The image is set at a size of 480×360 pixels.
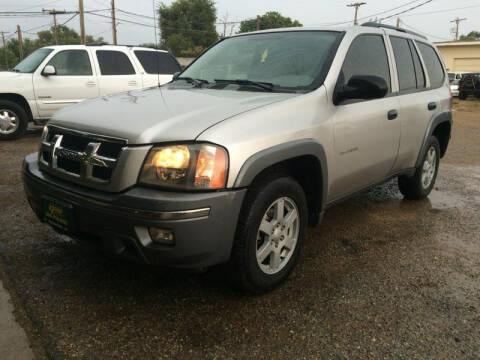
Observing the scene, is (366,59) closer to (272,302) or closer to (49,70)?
(272,302)

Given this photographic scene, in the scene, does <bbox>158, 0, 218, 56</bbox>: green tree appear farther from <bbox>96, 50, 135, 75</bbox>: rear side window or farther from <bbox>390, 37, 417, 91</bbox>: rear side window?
<bbox>390, 37, 417, 91</bbox>: rear side window

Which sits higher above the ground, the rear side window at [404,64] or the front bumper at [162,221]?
the rear side window at [404,64]

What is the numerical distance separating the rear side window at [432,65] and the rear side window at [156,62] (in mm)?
6038

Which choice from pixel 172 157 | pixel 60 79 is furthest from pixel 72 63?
pixel 172 157

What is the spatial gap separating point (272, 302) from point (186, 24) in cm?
5812

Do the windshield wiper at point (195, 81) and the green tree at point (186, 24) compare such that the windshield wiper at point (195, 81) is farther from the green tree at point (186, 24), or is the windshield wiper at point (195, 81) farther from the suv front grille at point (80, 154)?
the green tree at point (186, 24)

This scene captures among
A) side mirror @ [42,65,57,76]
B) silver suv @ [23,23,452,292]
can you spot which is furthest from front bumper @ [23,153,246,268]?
side mirror @ [42,65,57,76]

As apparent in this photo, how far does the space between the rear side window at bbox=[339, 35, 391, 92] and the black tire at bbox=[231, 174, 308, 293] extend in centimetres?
100

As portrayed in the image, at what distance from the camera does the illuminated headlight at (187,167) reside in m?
2.23

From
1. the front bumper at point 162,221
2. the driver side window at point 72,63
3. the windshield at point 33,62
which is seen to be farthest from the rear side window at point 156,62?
the front bumper at point 162,221

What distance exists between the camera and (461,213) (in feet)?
15.0

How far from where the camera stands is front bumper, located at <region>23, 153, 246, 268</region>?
2164 millimetres

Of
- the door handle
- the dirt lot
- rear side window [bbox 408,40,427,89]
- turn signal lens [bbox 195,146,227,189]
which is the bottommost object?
the dirt lot

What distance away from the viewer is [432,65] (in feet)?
15.7
